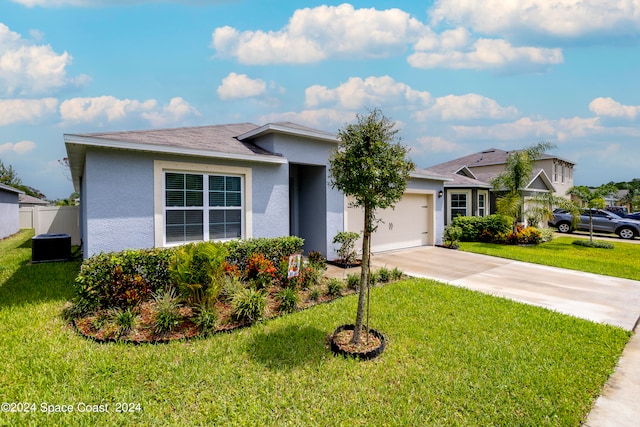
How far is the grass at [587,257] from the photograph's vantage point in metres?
9.41

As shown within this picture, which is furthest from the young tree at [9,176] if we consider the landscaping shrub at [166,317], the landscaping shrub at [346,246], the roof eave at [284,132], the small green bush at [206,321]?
the small green bush at [206,321]

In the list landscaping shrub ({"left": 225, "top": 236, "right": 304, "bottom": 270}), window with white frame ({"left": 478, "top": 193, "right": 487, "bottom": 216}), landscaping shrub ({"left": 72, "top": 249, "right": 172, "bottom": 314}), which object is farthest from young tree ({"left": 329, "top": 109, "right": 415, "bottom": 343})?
window with white frame ({"left": 478, "top": 193, "right": 487, "bottom": 216})

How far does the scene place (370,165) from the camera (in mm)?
3959

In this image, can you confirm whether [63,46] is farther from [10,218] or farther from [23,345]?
[10,218]

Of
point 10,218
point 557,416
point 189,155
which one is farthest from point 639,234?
point 10,218

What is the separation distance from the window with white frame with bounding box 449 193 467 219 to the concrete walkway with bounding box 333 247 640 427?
5750 mm

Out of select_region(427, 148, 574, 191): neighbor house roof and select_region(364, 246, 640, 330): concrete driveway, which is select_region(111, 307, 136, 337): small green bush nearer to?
select_region(364, 246, 640, 330): concrete driveway

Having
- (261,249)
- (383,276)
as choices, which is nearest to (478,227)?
(383,276)

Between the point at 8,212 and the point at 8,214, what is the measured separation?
13cm

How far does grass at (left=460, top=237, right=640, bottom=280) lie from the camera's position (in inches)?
371

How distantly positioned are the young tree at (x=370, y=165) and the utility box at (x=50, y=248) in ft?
35.8

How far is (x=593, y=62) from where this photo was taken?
12344mm

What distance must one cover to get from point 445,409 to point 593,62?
16.0 metres

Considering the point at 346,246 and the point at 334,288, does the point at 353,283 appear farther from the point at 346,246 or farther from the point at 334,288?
the point at 346,246
